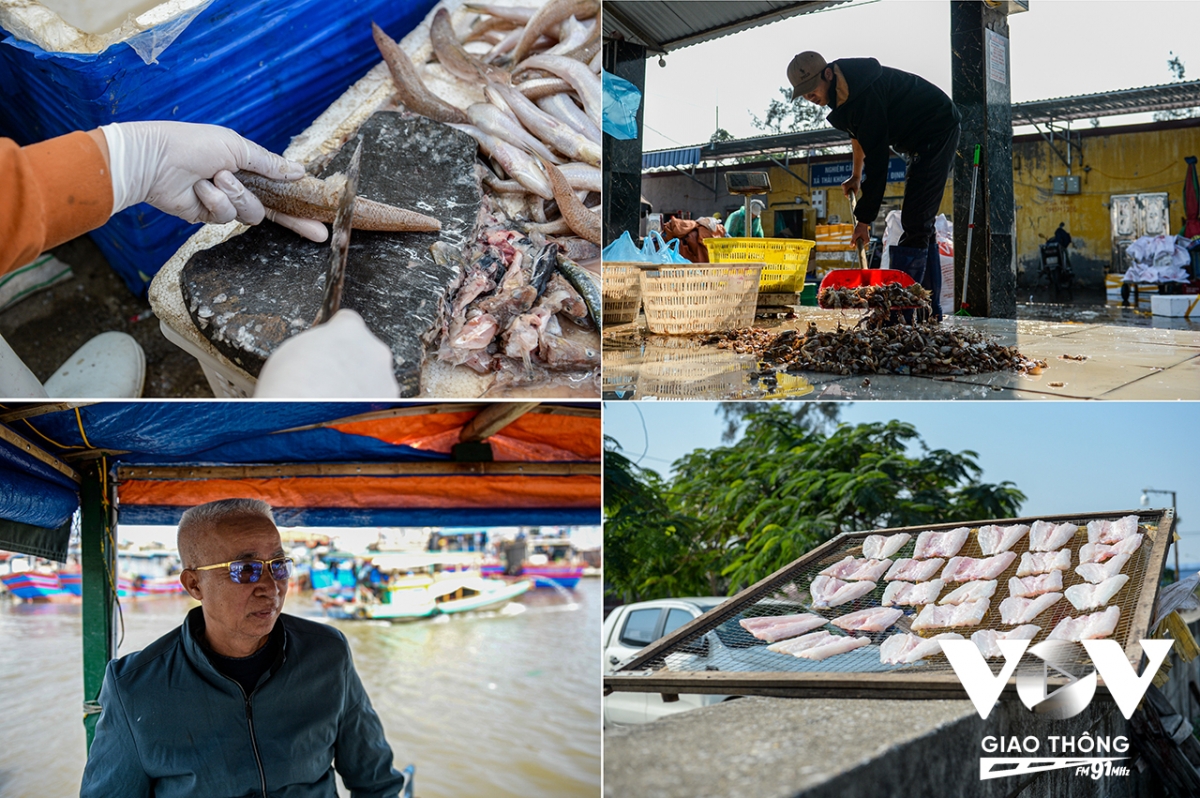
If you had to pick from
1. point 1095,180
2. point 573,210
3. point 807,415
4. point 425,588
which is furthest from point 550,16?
point 425,588

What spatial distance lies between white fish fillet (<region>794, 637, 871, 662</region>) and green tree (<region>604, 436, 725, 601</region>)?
39.5 inches

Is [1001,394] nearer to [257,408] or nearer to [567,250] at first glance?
[567,250]

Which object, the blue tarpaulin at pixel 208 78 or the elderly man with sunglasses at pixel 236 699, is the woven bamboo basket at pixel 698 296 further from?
the elderly man with sunglasses at pixel 236 699

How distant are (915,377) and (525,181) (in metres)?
1.39

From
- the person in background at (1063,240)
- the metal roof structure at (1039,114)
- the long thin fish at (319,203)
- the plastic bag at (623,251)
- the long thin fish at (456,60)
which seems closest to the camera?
the long thin fish at (319,203)

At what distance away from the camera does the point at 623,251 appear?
2.86 metres

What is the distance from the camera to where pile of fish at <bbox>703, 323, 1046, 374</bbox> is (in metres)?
2.43

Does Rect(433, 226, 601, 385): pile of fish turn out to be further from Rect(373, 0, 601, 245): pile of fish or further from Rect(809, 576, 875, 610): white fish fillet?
Rect(809, 576, 875, 610): white fish fillet

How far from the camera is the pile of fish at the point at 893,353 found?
243 centimetres

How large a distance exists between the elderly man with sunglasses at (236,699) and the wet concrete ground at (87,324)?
760 mm

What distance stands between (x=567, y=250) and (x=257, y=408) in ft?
3.22

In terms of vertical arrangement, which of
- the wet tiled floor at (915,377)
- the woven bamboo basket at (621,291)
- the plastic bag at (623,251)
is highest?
the plastic bag at (623,251)

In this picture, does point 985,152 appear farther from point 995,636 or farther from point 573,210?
point 995,636

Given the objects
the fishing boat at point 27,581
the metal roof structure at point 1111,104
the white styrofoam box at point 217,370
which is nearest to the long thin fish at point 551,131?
the white styrofoam box at point 217,370
